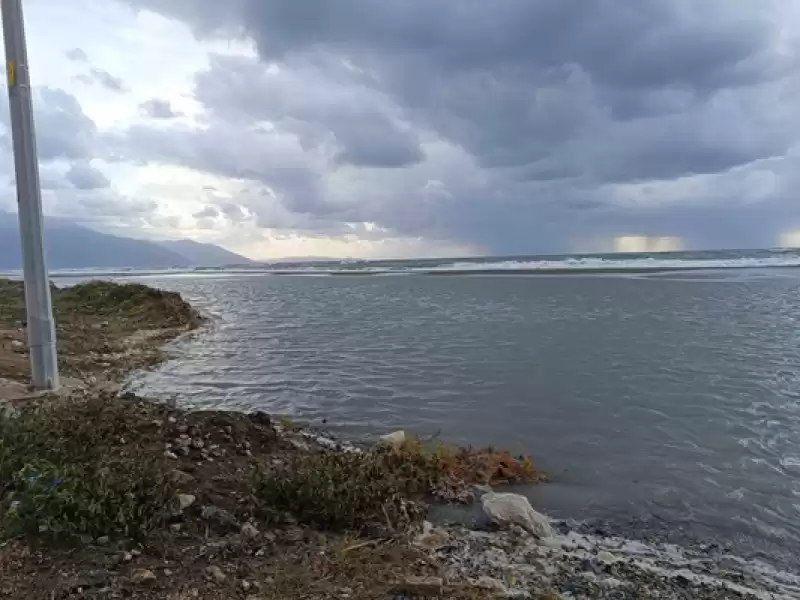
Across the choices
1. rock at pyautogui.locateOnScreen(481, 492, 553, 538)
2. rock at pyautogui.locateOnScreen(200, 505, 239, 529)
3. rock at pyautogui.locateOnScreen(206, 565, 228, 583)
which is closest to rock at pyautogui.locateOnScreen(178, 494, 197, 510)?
rock at pyautogui.locateOnScreen(200, 505, 239, 529)

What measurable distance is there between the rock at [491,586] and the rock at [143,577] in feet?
6.21

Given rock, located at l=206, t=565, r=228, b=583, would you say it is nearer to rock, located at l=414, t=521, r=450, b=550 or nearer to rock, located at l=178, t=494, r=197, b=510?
rock, located at l=178, t=494, r=197, b=510

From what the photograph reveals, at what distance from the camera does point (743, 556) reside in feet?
15.8

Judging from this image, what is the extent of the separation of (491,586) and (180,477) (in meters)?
2.55

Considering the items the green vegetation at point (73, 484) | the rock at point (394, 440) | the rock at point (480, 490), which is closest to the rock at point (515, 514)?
Answer: the rock at point (480, 490)

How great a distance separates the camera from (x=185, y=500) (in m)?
4.43

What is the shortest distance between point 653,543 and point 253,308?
25.3 metres

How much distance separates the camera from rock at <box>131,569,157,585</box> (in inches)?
135

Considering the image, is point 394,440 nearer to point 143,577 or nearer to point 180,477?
point 180,477

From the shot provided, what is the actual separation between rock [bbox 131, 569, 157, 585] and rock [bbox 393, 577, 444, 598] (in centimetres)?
137

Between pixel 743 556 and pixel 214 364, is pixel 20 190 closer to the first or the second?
pixel 214 364

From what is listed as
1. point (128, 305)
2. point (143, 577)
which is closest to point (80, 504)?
point (143, 577)

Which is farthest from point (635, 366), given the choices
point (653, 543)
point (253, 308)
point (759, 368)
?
point (253, 308)

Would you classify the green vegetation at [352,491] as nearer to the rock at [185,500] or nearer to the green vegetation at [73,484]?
the rock at [185,500]
